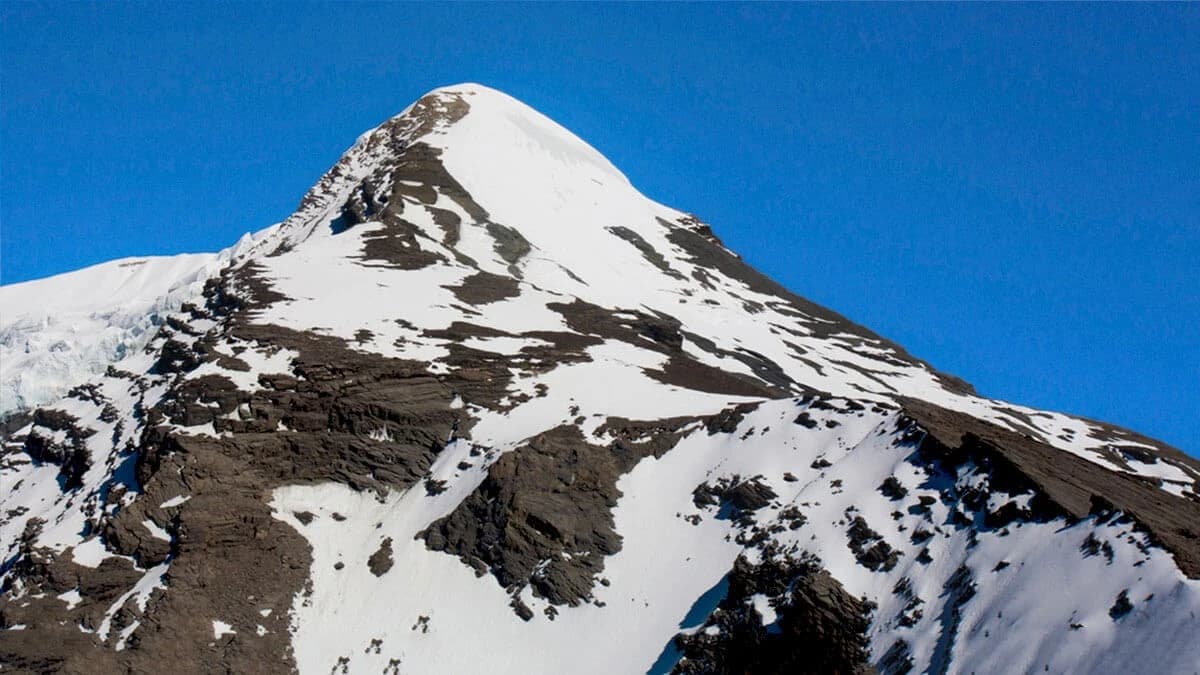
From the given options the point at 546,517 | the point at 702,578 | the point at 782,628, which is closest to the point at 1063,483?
the point at 782,628

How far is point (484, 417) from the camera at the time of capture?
50125 millimetres

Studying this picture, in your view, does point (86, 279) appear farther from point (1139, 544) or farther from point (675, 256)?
point (1139, 544)

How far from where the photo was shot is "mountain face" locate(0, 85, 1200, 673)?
3262 cm

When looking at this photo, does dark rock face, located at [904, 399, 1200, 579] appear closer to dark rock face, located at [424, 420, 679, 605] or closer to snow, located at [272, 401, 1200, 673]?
snow, located at [272, 401, 1200, 673]

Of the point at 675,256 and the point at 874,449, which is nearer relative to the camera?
the point at 874,449

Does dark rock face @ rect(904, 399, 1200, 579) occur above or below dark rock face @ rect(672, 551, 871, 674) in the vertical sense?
above

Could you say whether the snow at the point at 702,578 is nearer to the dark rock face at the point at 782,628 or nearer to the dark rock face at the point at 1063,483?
the dark rock face at the point at 782,628

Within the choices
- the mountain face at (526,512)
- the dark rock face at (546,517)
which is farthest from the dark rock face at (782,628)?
the dark rock face at (546,517)

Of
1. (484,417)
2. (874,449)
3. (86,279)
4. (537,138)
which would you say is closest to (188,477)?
(484,417)

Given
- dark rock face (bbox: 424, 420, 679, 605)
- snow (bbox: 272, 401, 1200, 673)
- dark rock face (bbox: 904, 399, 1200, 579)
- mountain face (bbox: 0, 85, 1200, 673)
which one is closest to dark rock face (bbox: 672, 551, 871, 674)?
mountain face (bbox: 0, 85, 1200, 673)

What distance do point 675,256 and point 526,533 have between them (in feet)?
216

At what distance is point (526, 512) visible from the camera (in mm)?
43219

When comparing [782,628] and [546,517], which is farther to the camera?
[546,517]

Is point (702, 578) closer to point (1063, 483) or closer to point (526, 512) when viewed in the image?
point (526, 512)
